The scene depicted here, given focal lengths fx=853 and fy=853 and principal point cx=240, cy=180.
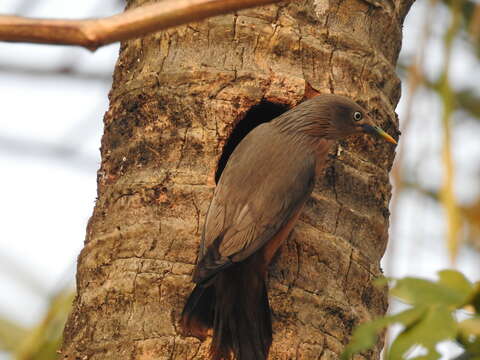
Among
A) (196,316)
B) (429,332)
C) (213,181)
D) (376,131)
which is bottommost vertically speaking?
(429,332)

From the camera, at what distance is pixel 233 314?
3.68m

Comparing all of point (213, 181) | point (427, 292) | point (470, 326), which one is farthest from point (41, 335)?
point (470, 326)

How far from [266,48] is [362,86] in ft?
1.78

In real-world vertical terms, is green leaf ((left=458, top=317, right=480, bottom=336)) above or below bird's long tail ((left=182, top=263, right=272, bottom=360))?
below

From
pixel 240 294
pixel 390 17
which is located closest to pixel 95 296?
pixel 240 294

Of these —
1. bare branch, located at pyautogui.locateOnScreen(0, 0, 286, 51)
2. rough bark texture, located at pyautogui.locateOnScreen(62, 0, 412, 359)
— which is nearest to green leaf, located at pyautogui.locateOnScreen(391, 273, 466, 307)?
bare branch, located at pyautogui.locateOnScreen(0, 0, 286, 51)

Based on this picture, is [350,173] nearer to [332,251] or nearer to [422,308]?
[332,251]

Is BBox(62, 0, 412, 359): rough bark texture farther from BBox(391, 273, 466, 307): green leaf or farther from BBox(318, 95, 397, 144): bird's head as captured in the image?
BBox(391, 273, 466, 307): green leaf

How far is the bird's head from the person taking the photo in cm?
416

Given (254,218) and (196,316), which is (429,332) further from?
(254,218)

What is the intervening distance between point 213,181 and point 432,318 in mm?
1952

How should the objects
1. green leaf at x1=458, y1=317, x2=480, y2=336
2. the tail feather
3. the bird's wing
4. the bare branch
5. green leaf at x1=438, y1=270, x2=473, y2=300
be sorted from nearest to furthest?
green leaf at x1=458, y1=317, x2=480, y2=336
green leaf at x1=438, y1=270, x2=473, y2=300
the bare branch
the tail feather
the bird's wing

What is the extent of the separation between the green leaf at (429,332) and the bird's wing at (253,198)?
4.73ft

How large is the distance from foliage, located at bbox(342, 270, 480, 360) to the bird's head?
2140 millimetres
